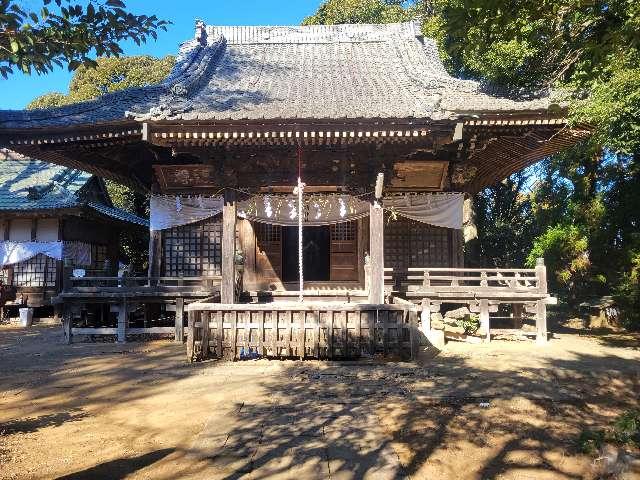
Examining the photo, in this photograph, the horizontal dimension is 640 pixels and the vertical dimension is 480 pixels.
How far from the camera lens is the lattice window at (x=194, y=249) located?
1305 cm

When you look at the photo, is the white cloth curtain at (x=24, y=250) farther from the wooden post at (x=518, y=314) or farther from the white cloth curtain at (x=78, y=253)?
the wooden post at (x=518, y=314)

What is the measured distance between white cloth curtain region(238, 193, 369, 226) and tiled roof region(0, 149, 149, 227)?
928cm

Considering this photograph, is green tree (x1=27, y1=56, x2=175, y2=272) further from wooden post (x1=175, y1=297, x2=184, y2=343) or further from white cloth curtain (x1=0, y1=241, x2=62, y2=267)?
wooden post (x1=175, y1=297, x2=184, y2=343)

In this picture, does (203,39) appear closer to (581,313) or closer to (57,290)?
(57,290)

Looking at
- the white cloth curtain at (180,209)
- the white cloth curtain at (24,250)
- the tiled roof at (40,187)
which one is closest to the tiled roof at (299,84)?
the white cloth curtain at (180,209)

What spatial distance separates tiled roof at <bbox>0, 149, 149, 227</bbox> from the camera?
17.1 meters

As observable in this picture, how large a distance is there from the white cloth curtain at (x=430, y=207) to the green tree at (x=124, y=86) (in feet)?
54.6

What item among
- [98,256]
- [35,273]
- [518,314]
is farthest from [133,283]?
[518,314]

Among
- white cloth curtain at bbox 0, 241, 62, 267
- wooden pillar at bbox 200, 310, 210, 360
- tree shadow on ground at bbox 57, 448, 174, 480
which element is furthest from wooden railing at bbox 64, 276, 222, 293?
tree shadow on ground at bbox 57, 448, 174, 480

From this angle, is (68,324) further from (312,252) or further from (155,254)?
(312,252)

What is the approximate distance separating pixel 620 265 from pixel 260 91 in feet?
38.8

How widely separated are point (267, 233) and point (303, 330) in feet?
17.1

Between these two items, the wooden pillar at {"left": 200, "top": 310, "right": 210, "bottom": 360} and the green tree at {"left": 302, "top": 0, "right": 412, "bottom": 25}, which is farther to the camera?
the green tree at {"left": 302, "top": 0, "right": 412, "bottom": 25}

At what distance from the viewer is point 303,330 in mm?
8602
